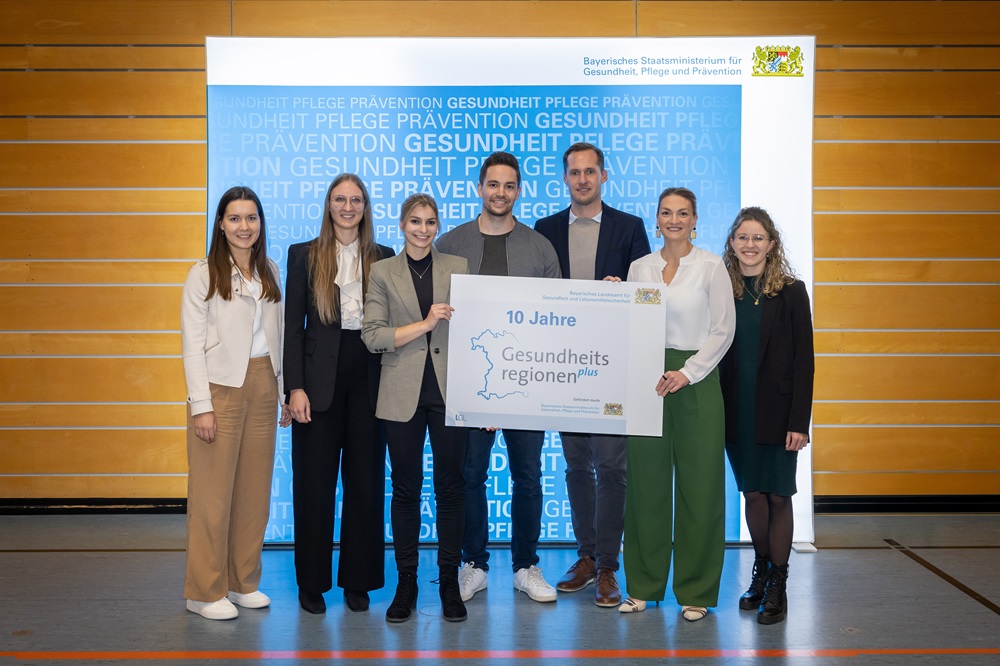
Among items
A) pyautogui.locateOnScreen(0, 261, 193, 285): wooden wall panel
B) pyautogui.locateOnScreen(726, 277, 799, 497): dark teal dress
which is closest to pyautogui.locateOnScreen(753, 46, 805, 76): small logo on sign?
pyautogui.locateOnScreen(726, 277, 799, 497): dark teal dress

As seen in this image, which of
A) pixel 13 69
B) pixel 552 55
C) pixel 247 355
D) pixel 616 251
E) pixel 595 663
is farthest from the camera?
pixel 13 69

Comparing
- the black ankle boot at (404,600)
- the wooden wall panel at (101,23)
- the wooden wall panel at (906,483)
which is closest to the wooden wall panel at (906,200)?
the wooden wall panel at (906,483)

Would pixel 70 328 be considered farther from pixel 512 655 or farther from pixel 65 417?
pixel 512 655

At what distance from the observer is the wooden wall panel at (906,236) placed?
5410mm

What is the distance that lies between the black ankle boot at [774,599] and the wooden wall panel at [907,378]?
2.07m

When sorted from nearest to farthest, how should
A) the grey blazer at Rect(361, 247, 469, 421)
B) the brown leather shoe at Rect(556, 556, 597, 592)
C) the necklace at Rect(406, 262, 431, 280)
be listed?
the grey blazer at Rect(361, 247, 469, 421) → the necklace at Rect(406, 262, 431, 280) → the brown leather shoe at Rect(556, 556, 597, 592)

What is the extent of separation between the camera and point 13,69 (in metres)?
5.38

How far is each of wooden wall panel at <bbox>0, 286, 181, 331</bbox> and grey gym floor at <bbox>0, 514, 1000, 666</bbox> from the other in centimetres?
134

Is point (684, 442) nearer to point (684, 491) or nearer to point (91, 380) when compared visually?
point (684, 491)

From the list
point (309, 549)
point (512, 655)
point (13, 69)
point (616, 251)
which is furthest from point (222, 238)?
point (13, 69)

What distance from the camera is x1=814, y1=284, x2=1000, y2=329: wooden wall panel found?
214 inches

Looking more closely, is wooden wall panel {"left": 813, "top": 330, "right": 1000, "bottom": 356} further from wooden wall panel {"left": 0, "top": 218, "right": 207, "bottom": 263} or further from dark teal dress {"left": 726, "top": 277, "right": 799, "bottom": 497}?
wooden wall panel {"left": 0, "top": 218, "right": 207, "bottom": 263}

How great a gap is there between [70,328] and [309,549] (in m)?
2.61

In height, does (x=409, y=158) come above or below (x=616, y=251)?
above
